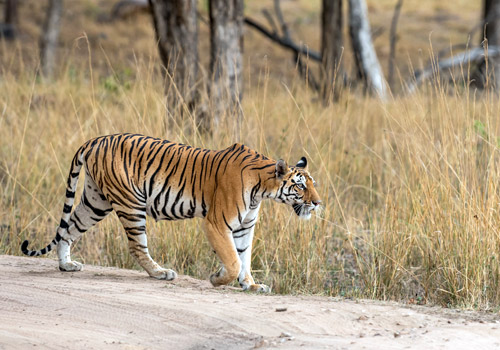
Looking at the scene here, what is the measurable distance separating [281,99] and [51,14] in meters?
8.20

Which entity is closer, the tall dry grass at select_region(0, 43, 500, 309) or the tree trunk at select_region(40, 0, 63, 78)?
the tall dry grass at select_region(0, 43, 500, 309)

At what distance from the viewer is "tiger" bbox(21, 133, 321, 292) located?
14.6ft

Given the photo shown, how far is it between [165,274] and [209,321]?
44.1 inches

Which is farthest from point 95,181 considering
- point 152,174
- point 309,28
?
point 309,28

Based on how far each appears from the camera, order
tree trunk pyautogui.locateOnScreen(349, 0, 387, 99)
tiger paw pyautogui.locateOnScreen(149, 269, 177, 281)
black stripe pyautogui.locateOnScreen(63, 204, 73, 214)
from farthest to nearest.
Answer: tree trunk pyautogui.locateOnScreen(349, 0, 387, 99), black stripe pyautogui.locateOnScreen(63, 204, 73, 214), tiger paw pyautogui.locateOnScreen(149, 269, 177, 281)

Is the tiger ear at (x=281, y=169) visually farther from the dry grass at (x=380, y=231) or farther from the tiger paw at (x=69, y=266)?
the tiger paw at (x=69, y=266)

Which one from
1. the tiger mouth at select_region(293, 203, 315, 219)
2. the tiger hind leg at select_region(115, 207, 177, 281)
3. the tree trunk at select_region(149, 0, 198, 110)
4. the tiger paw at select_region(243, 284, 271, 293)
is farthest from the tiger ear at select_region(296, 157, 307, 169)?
the tree trunk at select_region(149, 0, 198, 110)

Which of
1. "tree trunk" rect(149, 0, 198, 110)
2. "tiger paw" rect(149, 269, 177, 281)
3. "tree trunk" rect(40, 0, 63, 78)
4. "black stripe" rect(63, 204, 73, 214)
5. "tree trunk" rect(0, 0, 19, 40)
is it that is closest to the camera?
"tiger paw" rect(149, 269, 177, 281)

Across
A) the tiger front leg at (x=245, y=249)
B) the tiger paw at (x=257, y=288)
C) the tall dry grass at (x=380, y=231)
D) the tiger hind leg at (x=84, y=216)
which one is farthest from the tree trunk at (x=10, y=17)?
the tiger paw at (x=257, y=288)

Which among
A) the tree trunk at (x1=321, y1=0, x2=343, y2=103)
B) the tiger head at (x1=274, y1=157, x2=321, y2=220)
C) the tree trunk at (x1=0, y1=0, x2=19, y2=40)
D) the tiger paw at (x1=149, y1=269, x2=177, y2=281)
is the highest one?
the tree trunk at (x1=0, y1=0, x2=19, y2=40)

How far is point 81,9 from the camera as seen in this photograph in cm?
2759

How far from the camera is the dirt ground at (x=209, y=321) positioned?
348 centimetres

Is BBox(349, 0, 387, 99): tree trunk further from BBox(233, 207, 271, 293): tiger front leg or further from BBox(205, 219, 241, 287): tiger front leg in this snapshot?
BBox(205, 219, 241, 287): tiger front leg

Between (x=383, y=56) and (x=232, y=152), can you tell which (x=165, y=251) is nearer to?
(x=232, y=152)
